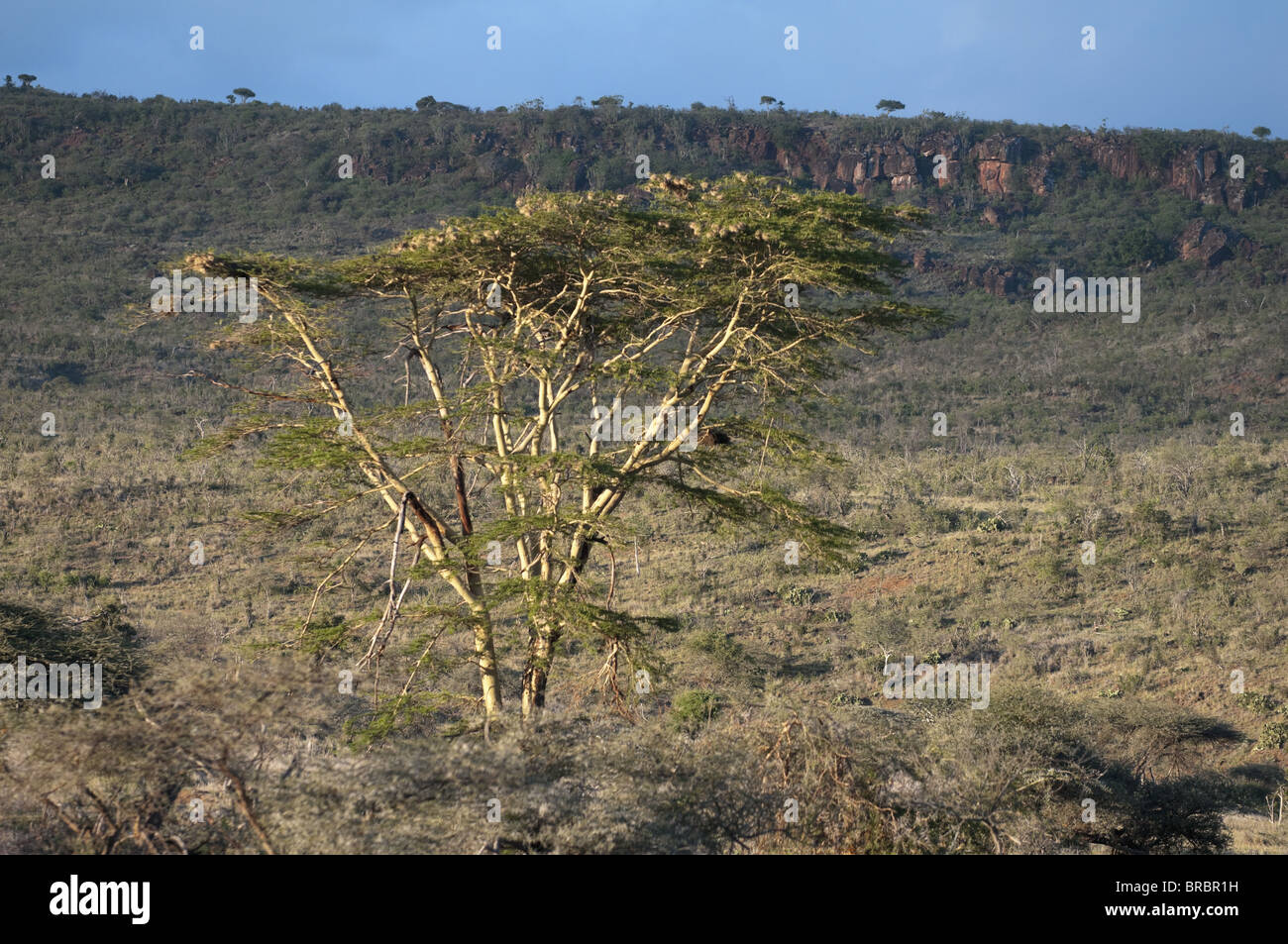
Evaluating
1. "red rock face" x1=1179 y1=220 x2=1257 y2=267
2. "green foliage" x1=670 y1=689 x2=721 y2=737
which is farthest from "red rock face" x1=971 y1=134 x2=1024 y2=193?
"green foliage" x1=670 y1=689 x2=721 y2=737

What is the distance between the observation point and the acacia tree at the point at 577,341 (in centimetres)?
1144

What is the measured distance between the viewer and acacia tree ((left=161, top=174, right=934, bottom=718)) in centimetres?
1144

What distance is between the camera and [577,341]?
13.9 meters

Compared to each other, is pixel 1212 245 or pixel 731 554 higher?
pixel 1212 245

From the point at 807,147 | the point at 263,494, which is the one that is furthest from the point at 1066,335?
the point at 263,494

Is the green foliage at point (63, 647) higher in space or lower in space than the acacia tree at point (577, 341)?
lower

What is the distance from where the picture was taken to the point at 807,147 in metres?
72.8

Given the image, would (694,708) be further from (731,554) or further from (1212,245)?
(1212,245)

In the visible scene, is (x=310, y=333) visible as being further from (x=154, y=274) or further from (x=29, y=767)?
(x=154, y=274)

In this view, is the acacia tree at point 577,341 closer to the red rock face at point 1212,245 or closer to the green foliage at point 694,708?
the green foliage at point 694,708

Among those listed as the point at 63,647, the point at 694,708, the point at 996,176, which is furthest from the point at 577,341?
the point at 996,176

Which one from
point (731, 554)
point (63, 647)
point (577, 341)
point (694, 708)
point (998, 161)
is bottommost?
point (694, 708)

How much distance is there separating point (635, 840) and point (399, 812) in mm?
1714

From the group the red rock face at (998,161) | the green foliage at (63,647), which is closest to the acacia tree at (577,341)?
the green foliage at (63,647)
